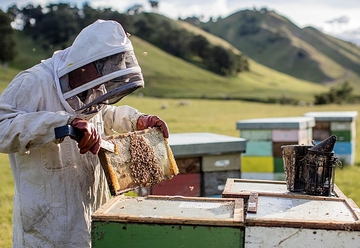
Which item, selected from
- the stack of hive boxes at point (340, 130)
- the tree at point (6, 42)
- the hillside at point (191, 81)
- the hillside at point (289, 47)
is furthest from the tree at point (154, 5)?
the stack of hive boxes at point (340, 130)

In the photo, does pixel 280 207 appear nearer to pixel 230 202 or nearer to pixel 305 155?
pixel 230 202

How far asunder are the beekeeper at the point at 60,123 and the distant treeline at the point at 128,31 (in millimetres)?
61982

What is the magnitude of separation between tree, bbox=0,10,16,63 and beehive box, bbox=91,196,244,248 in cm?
5299

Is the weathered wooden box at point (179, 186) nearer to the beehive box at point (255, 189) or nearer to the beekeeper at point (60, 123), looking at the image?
the beehive box at point (255, 189)

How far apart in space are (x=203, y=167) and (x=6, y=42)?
168 feet

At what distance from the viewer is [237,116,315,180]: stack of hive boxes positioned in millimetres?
7195

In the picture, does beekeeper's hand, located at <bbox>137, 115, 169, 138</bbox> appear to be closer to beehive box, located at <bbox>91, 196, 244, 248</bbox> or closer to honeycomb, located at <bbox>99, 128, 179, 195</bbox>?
honeycomb, located at <bbox>99, 128, 179, 195</bbox>

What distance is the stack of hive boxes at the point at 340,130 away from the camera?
31.5 feet

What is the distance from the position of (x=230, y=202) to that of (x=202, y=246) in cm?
44

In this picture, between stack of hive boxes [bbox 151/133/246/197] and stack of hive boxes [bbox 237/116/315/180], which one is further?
stack of hive boxes [bbox 237/116/315/180]

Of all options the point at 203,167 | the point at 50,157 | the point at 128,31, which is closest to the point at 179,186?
the point at 203,167

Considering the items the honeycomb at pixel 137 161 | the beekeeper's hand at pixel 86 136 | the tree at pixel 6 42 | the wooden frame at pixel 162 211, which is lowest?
the wooden frame at pixel 162 211

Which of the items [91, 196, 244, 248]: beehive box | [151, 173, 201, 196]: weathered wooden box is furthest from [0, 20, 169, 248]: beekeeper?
[151, 173, 201, 196]: weathered wooden box

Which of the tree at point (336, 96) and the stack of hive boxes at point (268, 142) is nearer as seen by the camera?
the stack of hive boxes at point (268, 142)
